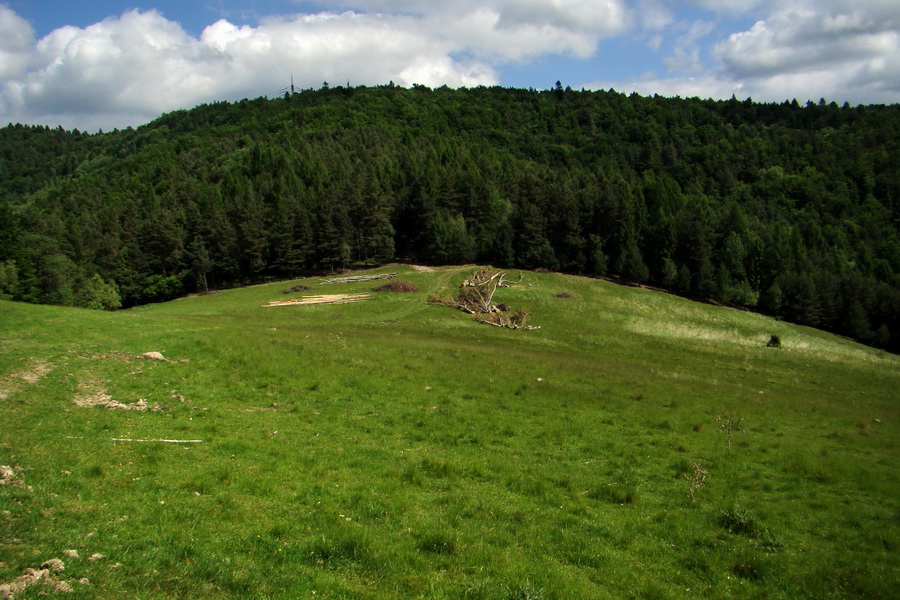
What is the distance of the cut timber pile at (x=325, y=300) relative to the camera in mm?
59747

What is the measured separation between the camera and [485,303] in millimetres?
60219

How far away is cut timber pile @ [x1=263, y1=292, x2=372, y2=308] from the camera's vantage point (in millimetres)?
59747

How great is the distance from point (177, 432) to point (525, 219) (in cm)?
7352

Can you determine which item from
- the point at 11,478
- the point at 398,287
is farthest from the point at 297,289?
the point at 11,478

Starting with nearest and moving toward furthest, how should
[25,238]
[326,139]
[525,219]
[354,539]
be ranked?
[354,539], [25,238], [525,219], [326,139]

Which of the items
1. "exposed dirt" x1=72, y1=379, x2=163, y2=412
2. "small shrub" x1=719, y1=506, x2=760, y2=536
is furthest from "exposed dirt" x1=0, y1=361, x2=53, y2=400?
"small shrub" x1=719, y1=506, x2=760, y2=536

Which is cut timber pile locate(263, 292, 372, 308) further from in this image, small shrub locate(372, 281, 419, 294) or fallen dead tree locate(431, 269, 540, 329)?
fallen dead tree locate(431, 269, 540, 329)

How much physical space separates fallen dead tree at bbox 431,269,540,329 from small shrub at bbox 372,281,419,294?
5.28 metres

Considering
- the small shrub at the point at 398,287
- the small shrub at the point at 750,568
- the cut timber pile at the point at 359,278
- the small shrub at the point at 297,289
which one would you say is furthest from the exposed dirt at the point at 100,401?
the cut timber pile at the point at 359,278

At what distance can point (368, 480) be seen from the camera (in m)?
13.8

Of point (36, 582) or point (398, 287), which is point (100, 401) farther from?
point (398, 287)

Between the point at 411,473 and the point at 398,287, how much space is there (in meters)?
52.7

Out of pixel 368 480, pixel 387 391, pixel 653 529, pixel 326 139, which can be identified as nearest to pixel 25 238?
pixel 387 391

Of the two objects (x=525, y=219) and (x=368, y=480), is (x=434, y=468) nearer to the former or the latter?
(x=368, y=480)
